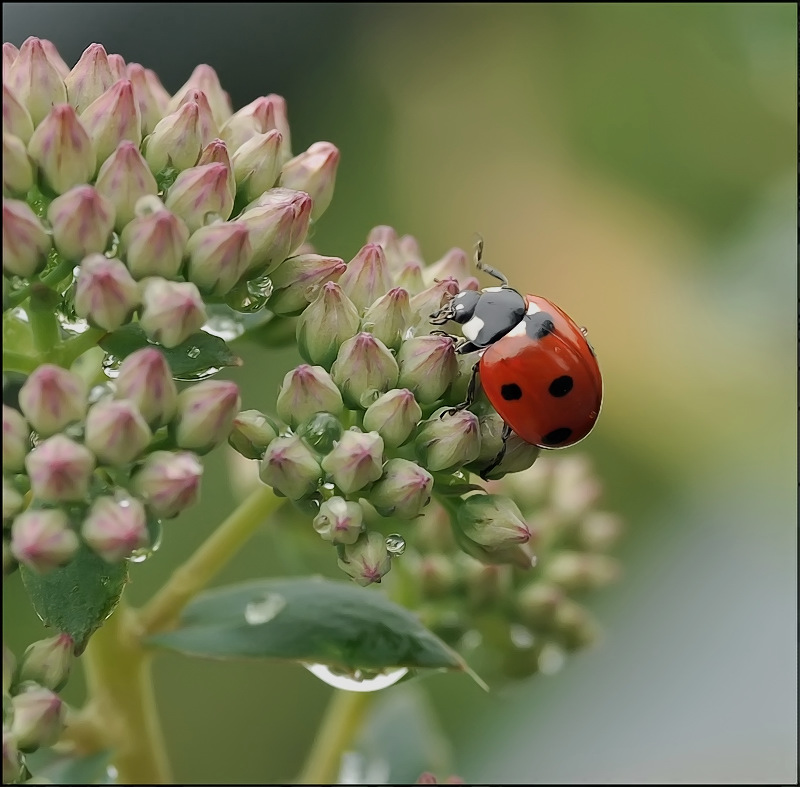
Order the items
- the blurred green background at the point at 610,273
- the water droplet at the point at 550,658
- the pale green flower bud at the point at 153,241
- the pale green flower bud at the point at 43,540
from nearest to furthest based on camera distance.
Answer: the pale green flower bud at the point at 43,540 → the pale green flower bud at the point at 153,241 → the water droplet at the point at 550,658 → the blurred green background at the point at 610,273

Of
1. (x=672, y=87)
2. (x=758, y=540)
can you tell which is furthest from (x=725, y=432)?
(x=672, y=87)

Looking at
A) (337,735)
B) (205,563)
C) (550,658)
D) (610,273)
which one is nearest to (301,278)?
(205,563)

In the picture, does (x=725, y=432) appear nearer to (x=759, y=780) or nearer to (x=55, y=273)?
(x=759, y=780)

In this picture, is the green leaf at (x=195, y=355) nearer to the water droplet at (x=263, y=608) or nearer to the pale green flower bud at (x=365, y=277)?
the pale green flower bud at (x=365, y=277)

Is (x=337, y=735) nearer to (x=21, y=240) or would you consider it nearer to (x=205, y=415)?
(x=205, y=415)

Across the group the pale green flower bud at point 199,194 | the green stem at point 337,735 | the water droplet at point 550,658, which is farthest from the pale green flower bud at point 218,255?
the water droplet at point 550,658
